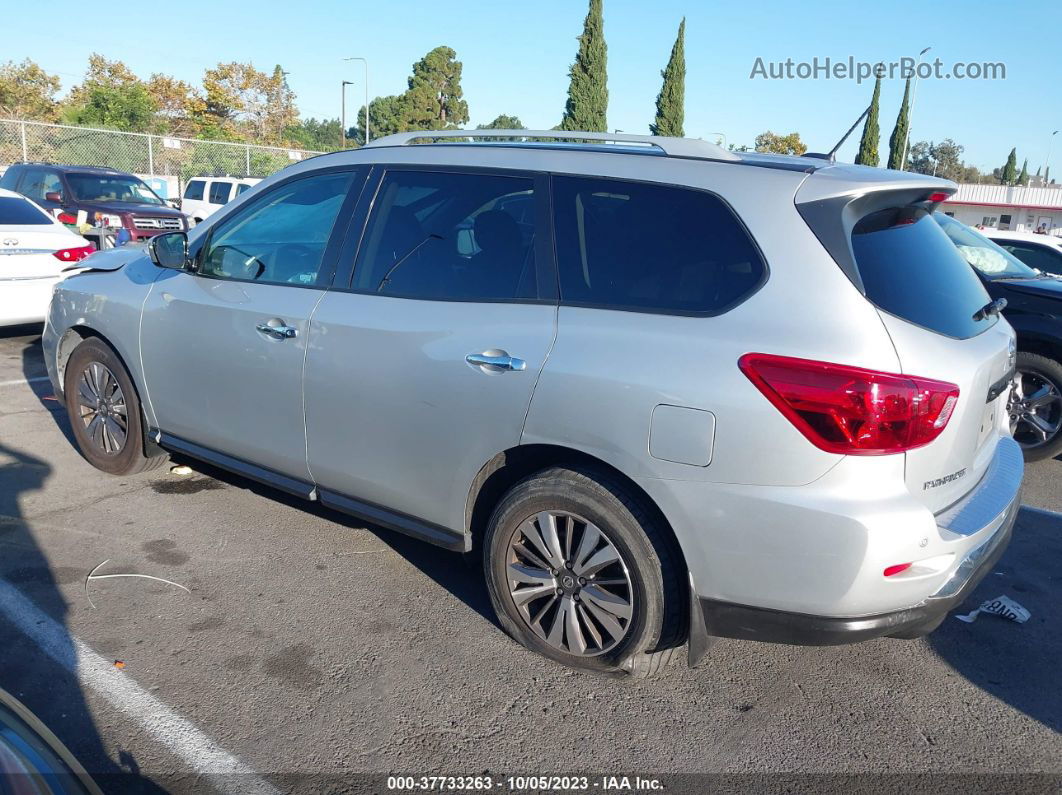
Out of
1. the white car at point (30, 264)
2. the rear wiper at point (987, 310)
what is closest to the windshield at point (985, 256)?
the rear wiper at point (987, 310)

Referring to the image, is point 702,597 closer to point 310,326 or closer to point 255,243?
point 310,326

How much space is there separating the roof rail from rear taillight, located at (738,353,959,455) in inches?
37.2

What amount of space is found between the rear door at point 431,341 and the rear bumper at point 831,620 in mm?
946

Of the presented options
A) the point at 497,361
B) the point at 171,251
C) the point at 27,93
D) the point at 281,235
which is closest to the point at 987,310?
the point at 497,361

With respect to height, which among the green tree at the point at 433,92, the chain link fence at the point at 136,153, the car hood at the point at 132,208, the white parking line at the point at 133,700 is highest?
the green tree at the point at 433,92

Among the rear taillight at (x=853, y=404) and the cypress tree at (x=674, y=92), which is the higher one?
the cypress tree at (x=674, y=92)

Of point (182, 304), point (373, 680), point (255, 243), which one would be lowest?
point (373, 680)

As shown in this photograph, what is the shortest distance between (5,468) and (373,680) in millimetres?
3346

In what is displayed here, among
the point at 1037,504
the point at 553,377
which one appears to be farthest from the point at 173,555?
the point at 1037,504

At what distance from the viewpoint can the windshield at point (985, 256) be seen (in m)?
6.66

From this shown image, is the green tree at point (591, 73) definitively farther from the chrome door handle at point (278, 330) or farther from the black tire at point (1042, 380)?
the chrome door handle at point (278, 330)

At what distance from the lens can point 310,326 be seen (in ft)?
12.3

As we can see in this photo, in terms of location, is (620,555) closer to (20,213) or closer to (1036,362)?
(1036,362)

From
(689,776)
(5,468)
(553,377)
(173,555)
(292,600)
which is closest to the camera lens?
(689,776)
